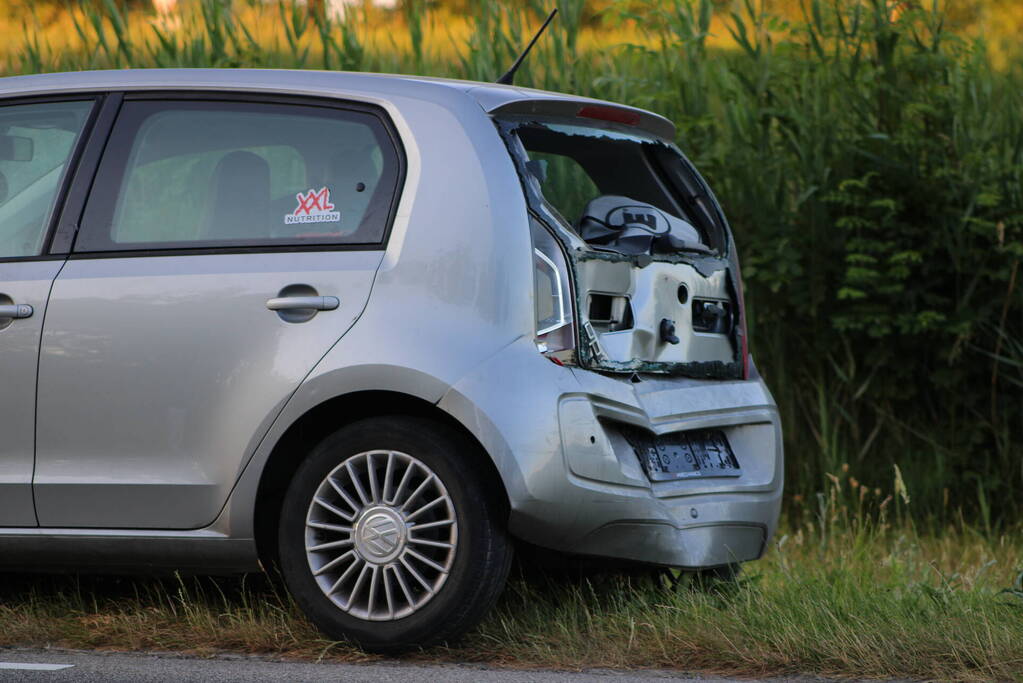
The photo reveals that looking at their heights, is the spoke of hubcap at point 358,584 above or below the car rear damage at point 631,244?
below

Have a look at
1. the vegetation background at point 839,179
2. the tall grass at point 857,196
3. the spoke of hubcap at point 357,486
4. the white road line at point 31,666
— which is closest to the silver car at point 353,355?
the spoke of hubcap at point 357,486

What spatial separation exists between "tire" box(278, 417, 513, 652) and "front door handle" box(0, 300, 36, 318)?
1.05m

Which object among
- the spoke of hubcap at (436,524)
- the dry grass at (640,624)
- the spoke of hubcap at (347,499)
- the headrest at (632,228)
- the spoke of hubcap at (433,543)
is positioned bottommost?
the dry grass at (640,624)

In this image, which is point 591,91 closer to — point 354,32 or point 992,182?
point 354,32

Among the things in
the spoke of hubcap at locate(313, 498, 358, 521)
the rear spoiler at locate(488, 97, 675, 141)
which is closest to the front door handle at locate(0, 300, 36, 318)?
the spoke of hubcap at locate(313, 498, 358, 521)

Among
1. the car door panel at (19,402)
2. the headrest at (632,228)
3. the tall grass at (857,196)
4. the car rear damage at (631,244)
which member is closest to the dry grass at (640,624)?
the car door panel at (19,402)

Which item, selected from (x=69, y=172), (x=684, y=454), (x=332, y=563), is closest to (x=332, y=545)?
(x=332, y=563)

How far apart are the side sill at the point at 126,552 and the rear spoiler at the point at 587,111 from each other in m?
1.58

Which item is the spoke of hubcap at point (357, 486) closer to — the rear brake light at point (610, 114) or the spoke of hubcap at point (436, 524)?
the spoke of hubcap at point (436, 524)

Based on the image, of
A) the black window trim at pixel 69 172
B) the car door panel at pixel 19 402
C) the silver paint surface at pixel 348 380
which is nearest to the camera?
the silver paint surface at pixel 348 380

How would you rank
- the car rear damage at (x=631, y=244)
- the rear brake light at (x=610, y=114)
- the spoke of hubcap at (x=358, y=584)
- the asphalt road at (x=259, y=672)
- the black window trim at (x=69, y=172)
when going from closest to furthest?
the asphalt road at (x=259, y=672) < the spoke of hubcap at (x=358, y=584) < the car rear damage at (x=631, y=244) < the black window trim at (x=69, y=172) < the rear brake light at (x=610, y=114)

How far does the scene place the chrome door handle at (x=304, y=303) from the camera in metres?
4.47

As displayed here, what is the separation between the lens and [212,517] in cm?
459

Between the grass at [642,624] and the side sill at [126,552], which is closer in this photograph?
the grass at [642,624]
